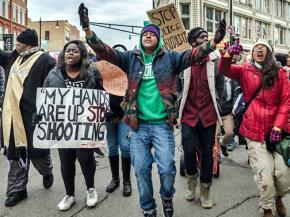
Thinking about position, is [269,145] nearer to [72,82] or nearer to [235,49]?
[235,49]

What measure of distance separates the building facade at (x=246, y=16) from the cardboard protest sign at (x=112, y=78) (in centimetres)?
2075

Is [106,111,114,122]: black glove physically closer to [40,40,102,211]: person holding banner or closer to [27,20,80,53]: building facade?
[40,40,102,211]: person holding banner

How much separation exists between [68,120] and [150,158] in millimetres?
1116

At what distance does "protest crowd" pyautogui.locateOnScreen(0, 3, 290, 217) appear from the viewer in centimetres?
402

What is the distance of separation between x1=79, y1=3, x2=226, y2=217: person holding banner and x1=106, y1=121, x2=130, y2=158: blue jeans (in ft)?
3.47

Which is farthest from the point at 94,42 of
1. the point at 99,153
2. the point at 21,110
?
the point at 99,153

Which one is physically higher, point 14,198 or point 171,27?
point 171,27

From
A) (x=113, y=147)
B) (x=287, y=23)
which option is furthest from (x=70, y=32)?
(x=113, y=147)

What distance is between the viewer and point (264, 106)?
428 cm

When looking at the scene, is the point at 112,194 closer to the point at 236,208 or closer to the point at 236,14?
the point at 236,208

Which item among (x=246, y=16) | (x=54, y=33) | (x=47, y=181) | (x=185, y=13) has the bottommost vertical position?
(x=47, y=181)

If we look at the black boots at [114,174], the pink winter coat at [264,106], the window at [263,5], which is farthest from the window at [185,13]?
the pink winter coat at [264,106]

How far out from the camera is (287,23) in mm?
44312

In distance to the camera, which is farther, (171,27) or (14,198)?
(171,27)
